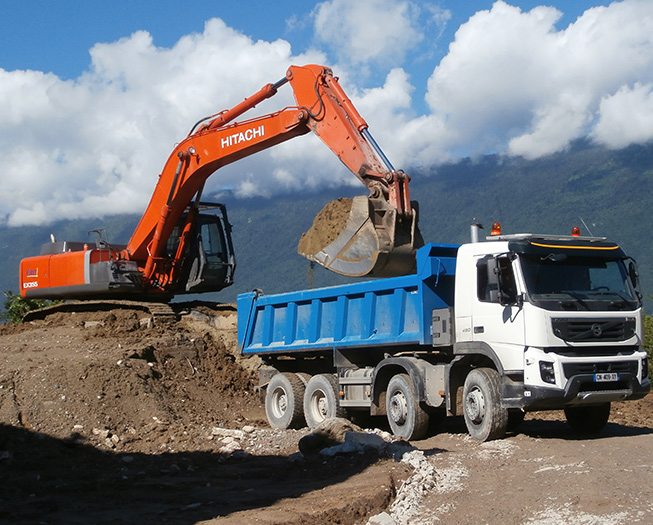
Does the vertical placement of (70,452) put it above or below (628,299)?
below

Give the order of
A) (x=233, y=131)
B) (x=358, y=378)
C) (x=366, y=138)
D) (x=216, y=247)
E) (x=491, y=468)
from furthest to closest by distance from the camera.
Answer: (x=216, y=247), (x=233, y=131), (x=366, y=138), (x=358, y=378), (x=491, y=468)

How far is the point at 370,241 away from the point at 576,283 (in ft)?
10.8

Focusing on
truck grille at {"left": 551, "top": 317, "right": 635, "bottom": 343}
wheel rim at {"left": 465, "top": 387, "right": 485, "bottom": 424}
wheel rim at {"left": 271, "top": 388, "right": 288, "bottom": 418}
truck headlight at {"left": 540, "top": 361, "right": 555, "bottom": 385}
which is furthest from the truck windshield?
wheel rim at {"left": 271, "top": 388, "right": 288, "bottom": 418}

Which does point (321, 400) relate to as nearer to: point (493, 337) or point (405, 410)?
point (405, 410)

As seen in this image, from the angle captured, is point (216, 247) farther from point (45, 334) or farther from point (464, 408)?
point (464, 408)

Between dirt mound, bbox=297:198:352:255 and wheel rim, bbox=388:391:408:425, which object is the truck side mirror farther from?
dirt mound, bbox=297:198:352:255

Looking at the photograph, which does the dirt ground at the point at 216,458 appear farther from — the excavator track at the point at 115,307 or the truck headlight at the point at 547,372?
the truck headlight at the point at 547,372

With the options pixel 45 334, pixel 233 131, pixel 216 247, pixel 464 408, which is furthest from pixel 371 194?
pixel 45 334

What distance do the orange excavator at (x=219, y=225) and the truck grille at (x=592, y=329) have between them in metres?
3.14

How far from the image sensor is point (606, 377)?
34.3ft

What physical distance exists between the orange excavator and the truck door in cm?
203

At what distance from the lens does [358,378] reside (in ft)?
42.6

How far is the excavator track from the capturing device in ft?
62.3

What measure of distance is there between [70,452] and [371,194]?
A: 593 cm
